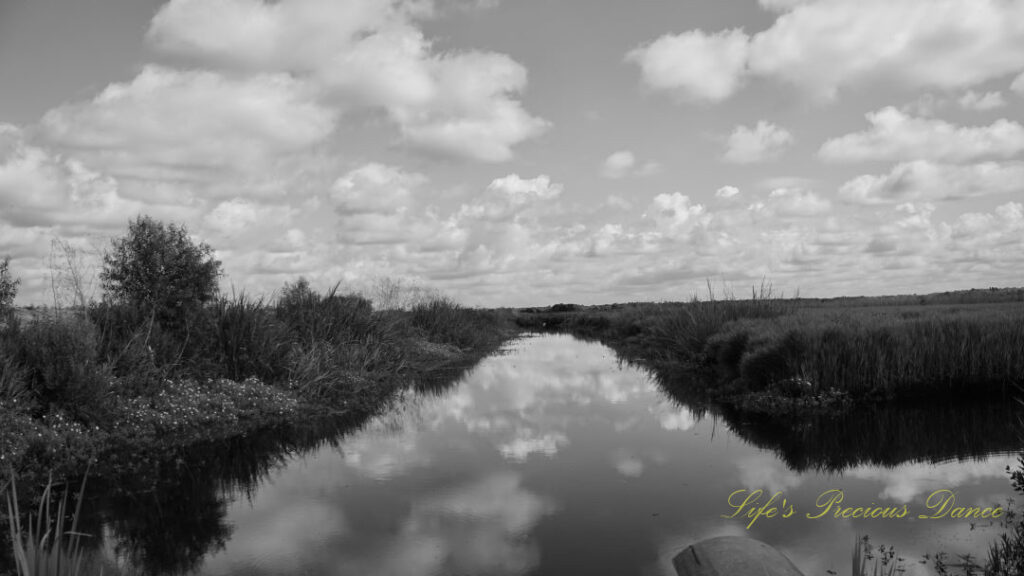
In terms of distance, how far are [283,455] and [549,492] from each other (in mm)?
4809

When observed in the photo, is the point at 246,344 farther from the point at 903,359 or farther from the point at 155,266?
the point at 903,359

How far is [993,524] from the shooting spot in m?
6.21

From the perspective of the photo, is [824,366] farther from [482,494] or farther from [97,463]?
[97,463]

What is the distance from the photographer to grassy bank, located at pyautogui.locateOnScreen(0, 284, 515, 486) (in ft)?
31.7

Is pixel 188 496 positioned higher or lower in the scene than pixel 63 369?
lower

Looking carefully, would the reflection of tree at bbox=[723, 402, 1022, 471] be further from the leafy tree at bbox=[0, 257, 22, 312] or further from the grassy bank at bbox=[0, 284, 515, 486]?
the leafy tree at bbox=[0, 257, 22, 312]

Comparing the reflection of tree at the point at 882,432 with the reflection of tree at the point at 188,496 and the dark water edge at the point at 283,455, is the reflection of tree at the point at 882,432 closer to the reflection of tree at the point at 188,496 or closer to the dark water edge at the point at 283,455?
the dark water edge at the point at 283,455

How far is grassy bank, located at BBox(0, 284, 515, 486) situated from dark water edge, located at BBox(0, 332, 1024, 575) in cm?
73

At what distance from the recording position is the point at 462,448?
10.6 metres

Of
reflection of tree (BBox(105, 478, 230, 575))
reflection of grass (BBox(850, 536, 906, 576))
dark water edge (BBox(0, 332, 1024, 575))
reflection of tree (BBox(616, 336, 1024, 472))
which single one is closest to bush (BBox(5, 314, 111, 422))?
dark water edge (BBox(0, 332, 1024, 575))

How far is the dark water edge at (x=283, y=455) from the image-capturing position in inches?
267

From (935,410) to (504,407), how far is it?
27.3 feet

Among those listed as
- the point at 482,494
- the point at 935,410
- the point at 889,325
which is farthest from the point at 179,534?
the point at 889,325

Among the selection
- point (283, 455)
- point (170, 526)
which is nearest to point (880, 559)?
point (170, 526)
